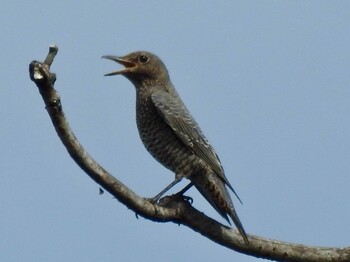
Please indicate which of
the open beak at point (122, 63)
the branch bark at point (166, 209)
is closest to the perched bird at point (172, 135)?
the open beak at point (122, 63)

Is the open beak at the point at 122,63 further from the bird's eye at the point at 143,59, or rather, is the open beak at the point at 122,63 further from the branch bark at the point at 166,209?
the branch bark at the point at 166,209

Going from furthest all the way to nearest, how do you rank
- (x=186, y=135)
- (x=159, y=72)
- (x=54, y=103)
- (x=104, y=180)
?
1. (x=159, y=72)
2. (x=186, y=135)
3. (x=104, y=180)
4. (x=54, y=103)

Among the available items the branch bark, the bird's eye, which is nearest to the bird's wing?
the bird's eye

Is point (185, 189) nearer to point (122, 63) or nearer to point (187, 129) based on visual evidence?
point (187, 129)

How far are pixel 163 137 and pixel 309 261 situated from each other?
2.43 m

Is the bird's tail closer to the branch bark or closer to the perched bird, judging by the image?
the perched bird

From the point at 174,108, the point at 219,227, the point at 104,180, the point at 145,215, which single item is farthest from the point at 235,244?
the point at 174,108

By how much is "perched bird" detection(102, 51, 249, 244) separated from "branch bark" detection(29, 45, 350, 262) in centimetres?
65

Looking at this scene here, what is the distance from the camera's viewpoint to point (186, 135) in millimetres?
9391

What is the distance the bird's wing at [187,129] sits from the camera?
363 inches

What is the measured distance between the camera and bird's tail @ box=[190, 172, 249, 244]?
28.6 ft

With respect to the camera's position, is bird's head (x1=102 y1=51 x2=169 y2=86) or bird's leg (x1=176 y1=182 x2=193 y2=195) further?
bird's head (x1=102 y1=51 x2=169 y2=86)

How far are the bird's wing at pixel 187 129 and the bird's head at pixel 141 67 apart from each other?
31 cm

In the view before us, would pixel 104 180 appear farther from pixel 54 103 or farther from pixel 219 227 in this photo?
pixel 219 227
